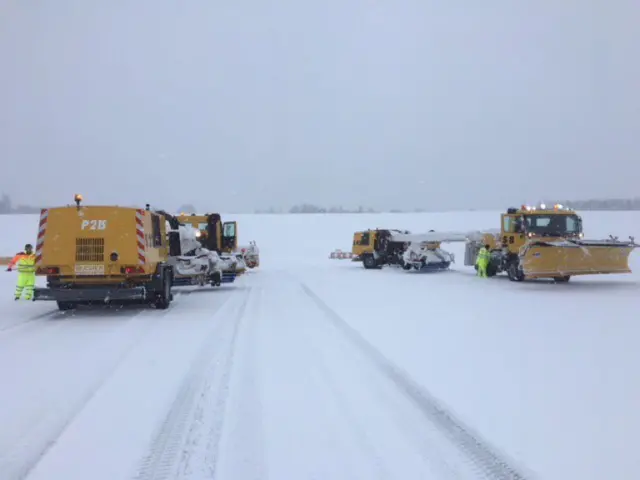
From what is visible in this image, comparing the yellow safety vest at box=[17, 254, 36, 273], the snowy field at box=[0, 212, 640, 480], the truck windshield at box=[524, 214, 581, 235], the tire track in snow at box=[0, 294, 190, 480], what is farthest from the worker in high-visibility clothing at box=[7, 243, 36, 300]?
the truck windshield at box=[524, 214, 581, 235]

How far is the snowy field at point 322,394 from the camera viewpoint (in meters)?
4.46

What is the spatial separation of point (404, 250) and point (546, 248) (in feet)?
41.8

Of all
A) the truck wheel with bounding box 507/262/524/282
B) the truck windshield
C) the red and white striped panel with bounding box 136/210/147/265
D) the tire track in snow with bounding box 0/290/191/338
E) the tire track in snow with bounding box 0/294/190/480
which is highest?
the truck windshield

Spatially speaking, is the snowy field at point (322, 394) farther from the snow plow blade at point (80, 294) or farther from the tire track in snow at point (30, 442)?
the snow plow blade at point (80, 294)

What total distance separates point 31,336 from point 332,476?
779 cm

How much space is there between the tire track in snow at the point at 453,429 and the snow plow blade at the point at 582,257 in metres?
11.6

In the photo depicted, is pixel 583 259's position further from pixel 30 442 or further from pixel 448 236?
pixel 30 442

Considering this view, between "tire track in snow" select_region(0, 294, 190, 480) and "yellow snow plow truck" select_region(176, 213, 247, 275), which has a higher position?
"yellow snow plow truck" select_region(176, 213, 247, 275)

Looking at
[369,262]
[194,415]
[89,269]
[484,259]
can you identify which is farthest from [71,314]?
[369,262]

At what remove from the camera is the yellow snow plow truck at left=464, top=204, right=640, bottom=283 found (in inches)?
711

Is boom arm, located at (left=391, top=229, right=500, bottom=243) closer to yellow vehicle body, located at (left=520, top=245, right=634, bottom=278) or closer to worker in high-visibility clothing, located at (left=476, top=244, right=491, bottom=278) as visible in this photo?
worker in high-visibility clothing, located at (left=476, top=244, right=491, bottom=278)

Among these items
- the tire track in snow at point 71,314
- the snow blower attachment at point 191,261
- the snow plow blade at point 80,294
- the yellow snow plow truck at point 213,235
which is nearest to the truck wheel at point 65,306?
the tire track in snow at point 71,314

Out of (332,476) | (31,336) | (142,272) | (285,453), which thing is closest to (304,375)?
(285,453)

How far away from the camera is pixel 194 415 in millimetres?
5582
